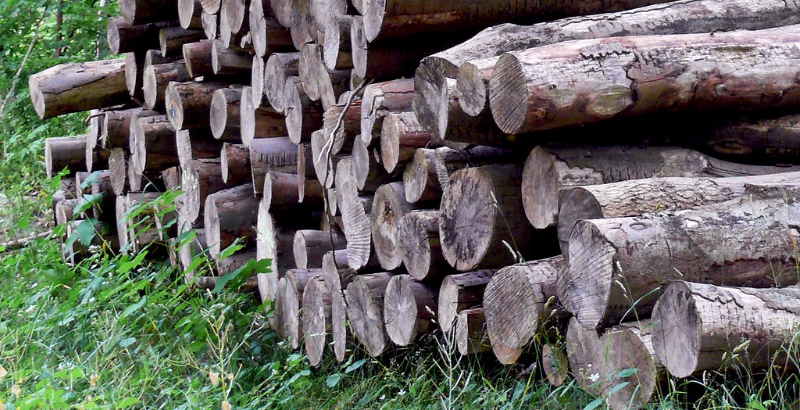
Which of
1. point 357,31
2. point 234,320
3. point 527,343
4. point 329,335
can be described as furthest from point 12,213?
point 527,343

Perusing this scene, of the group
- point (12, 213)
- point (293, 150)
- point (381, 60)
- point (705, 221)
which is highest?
point (381, 60)

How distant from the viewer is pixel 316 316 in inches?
160

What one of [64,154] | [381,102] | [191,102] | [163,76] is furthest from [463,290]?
[64,154]

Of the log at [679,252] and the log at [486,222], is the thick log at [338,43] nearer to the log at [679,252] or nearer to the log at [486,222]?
the log at [486,222]

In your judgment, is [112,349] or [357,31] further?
[112,349]

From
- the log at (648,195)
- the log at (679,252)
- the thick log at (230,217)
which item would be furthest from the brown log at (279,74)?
the log at (679,252)

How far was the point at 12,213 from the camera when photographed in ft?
23.9

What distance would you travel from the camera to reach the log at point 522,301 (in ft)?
8.93

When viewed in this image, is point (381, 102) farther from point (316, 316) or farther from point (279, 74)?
point (316, 316)

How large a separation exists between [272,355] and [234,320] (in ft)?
0.93

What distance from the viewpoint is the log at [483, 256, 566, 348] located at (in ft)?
8.93

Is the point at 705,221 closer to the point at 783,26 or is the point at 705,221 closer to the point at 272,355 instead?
the point at 783,26

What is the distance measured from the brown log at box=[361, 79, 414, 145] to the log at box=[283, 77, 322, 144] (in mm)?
633

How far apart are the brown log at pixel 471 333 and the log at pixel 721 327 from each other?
0.87 metres
